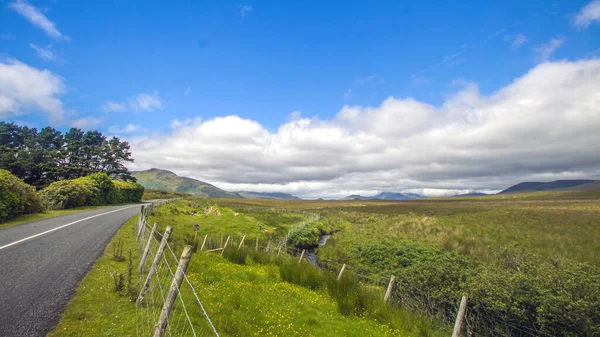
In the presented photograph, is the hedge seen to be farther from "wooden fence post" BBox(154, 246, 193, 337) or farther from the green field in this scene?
"wooden fence post" BBox(154, 246, 193, 337)

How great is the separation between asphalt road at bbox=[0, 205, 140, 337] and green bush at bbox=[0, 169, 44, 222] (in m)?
5.54

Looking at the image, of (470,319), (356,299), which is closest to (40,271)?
(356,299)

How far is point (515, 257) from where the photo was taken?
18.2 meters

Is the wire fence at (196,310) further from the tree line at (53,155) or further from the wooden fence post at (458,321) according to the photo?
the tree line at (53,155)

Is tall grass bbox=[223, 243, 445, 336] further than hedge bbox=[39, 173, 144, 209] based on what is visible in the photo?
No

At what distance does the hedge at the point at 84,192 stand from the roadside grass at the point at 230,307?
29123 millimetres

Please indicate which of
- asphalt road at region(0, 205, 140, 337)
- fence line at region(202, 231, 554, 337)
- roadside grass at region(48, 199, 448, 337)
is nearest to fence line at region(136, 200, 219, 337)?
roadside grass at region(48, 199, 448, 337)

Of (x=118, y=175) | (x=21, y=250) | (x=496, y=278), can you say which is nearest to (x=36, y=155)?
(x=118, y=175)

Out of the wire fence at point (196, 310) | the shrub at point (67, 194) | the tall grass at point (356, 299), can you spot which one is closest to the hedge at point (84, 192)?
the shrub at point (67, 194)

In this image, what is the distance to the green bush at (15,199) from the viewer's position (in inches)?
867

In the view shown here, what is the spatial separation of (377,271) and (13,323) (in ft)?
67.3

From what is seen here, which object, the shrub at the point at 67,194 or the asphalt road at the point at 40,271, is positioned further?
the shrub at the point at 67,194

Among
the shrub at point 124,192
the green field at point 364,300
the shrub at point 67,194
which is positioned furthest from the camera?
the shrub at point 124,192

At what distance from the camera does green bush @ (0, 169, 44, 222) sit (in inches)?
867
